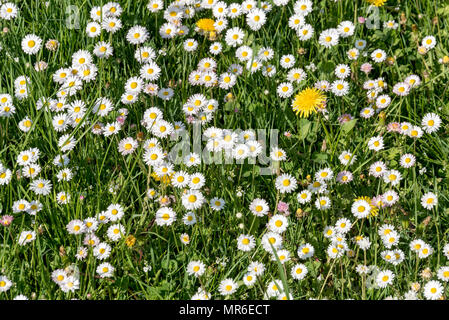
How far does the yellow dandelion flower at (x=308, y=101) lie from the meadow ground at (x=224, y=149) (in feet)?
0.05

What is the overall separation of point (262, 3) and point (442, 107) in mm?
1251

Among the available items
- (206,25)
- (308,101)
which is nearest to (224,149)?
(308,101)

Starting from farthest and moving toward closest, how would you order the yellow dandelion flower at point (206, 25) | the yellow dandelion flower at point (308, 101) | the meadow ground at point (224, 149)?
1. the yellow dandelion flower at point (206, 25)
2. the yellow dandelion flower at point (308, 101)
3. the meadow ground at point (224, 149)

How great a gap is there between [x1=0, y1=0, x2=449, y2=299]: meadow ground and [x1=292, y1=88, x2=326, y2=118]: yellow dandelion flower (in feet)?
0.05

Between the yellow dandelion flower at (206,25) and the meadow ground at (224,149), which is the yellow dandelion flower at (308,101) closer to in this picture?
the meadow ground at (224,149)

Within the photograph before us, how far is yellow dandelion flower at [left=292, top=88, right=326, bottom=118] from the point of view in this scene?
335 centimetres

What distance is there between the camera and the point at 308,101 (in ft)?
11.0

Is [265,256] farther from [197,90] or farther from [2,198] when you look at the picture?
[2,198]

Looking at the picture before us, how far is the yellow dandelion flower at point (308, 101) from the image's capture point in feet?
11.0

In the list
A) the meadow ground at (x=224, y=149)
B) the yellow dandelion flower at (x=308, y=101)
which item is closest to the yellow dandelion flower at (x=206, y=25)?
the meadow ground at (x=224, y=149)

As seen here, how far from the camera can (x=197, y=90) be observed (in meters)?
3.60

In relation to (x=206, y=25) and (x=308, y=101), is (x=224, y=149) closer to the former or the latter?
(x=308, y=101)

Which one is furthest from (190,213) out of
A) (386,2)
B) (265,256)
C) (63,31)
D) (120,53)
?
(386,2)
